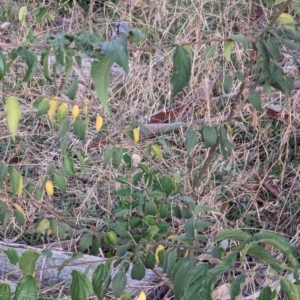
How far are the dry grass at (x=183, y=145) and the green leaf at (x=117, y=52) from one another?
0.96m

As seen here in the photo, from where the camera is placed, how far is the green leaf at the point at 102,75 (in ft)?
3.16

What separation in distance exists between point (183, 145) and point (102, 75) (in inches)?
65.4

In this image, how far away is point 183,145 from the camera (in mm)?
2619

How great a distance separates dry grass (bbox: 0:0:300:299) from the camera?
2271 mm

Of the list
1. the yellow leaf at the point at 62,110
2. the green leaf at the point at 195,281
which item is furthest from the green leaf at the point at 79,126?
the green leaf at the point at 195,281

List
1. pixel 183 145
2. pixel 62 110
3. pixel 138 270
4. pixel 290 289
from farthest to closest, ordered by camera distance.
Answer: pixel 183 145 → pixel 62 110 → pixel 138 270 → pixel 290 289

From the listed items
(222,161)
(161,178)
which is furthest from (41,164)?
(161,178)

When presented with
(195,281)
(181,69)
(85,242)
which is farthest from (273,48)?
(85,242)

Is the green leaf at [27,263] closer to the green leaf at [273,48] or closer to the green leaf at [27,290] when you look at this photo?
the green leaf at [27,290]

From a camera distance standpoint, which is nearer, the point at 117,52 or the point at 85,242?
the point at 117,52

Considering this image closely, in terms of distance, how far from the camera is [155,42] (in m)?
3.25

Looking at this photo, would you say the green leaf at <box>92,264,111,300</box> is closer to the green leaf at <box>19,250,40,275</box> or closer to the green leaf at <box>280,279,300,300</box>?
the green leaf at <box>19,250,40,275</box>

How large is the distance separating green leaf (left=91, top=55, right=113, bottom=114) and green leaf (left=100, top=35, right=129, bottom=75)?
7 cm

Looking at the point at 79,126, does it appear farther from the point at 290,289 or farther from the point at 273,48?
the point at 290,289
